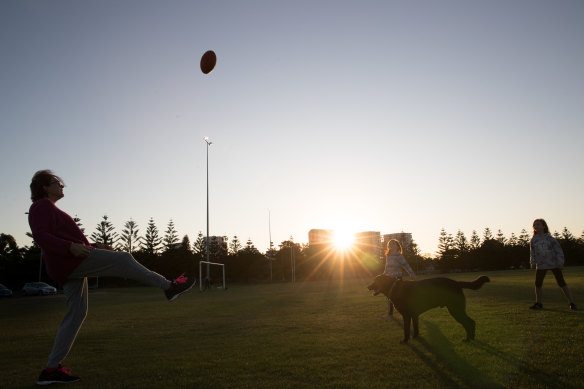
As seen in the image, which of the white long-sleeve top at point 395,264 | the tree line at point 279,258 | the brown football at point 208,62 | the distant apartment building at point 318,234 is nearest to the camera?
the white long-sleeve top at point 395,264

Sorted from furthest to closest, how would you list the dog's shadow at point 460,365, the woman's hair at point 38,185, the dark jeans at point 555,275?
1. the dark jeans at point 555,275
2. the woman's hair at point 38,185
3. the dog's shadow at point 460,365

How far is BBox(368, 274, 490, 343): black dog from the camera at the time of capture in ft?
19.2

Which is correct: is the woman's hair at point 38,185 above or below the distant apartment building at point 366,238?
below

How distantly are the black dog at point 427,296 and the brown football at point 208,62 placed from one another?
8.79 metres

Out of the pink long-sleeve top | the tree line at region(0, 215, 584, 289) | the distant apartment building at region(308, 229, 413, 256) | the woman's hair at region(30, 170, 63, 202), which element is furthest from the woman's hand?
the distant apartment building at region(308, 229, 413, 256)

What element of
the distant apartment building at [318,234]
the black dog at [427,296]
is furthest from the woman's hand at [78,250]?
the distant apartment building at [318,234]

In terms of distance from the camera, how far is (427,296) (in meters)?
6.12

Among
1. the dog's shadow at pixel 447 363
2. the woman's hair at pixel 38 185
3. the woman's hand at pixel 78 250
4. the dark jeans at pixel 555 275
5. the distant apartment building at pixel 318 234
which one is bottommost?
the dog's shadow at pixel 447 363

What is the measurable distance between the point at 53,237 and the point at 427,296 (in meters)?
5.43

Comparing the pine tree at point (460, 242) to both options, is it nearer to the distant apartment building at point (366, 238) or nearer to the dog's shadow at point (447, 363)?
the distant apartment building at point (366, 238)

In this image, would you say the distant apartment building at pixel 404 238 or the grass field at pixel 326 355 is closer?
the grass field at pixel 326 355

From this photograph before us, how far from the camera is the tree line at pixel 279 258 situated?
257ft

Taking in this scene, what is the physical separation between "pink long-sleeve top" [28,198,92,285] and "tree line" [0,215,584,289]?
2874 inches

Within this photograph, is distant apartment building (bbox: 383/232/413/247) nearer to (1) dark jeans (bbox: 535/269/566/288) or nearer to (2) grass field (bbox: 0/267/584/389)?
(1) dark jeans (bbox: 535/269/566/288)
